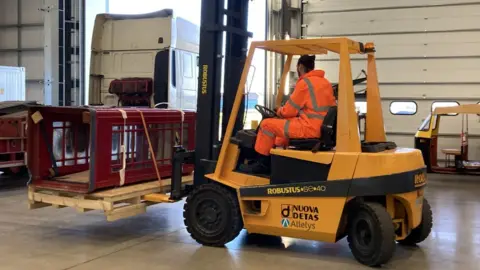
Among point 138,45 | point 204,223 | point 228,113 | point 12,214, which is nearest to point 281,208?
point 204,223

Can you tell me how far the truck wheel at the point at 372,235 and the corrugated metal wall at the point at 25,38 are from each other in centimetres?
1375

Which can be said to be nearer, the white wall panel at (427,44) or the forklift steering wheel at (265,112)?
the forklift steering wheel at (265,112)

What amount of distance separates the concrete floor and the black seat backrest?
1.18 meters

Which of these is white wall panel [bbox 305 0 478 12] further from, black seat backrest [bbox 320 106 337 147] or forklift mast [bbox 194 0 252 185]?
black seat backrest [bbox 320 106 337 147]

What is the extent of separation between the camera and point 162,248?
5.50 metres

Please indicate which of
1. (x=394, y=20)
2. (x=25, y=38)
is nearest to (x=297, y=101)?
(x=394, y=20)

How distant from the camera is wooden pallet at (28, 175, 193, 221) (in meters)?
5.45

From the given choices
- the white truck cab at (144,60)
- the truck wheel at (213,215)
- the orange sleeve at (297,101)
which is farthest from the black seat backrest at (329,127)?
the white truck cab at (144,60)

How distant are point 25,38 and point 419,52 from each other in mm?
11981

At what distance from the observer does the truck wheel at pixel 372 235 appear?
477cm

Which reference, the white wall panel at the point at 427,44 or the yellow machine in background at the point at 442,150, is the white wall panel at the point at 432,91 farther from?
the white wall panel at the point at 427,44

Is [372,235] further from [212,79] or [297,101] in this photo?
[212,79]

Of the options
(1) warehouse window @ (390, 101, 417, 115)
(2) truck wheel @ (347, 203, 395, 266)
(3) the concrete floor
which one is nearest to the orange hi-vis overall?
(2) truck wheel @ (347, 203, 395, 266)

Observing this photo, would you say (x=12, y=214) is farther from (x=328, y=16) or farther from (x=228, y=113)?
(x=328, y=16)
